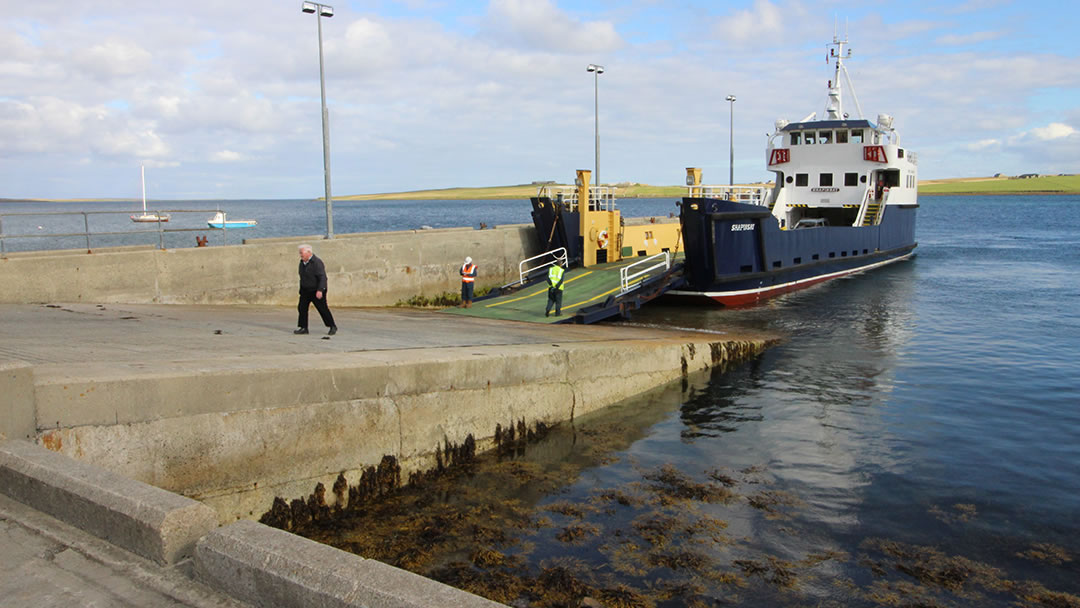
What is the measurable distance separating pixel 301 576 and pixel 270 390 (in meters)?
4.24

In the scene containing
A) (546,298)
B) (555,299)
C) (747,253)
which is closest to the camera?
(555,299)

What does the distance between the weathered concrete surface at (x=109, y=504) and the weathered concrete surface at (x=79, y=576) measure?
90mm

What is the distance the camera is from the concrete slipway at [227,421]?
4652 millimetres

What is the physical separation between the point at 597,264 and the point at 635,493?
652 inches

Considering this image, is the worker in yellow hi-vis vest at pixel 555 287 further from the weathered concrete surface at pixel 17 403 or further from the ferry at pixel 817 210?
the weathered concrete surface at pixel 17 403

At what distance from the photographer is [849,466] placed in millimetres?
10797

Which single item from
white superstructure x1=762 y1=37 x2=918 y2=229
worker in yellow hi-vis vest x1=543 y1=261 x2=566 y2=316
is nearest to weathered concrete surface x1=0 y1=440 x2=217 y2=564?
worker in yellow hi-vis vest x1=543 y1=261 x2=566 y2=316

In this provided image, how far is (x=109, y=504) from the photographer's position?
5.16 metres

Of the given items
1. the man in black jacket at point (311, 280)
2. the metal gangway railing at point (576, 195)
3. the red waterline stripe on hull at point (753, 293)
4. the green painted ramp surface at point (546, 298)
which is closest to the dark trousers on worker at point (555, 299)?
the green painted ramp surface at point (546, 298)

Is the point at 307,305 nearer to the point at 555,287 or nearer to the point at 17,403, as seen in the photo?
the point at 17,403

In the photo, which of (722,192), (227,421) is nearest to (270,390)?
(227,421)

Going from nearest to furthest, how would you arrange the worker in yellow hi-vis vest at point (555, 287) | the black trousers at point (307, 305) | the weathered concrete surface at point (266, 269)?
1. the black trousers at point (307, 305)
2. the weathered concrete surface at point (266, 269)
3. the worker in yellow hi-vis vest at point (555, 287)

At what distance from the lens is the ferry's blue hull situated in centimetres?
2409

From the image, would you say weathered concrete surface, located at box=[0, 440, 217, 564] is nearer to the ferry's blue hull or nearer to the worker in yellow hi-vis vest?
the worker in yellow hi-vis vest
